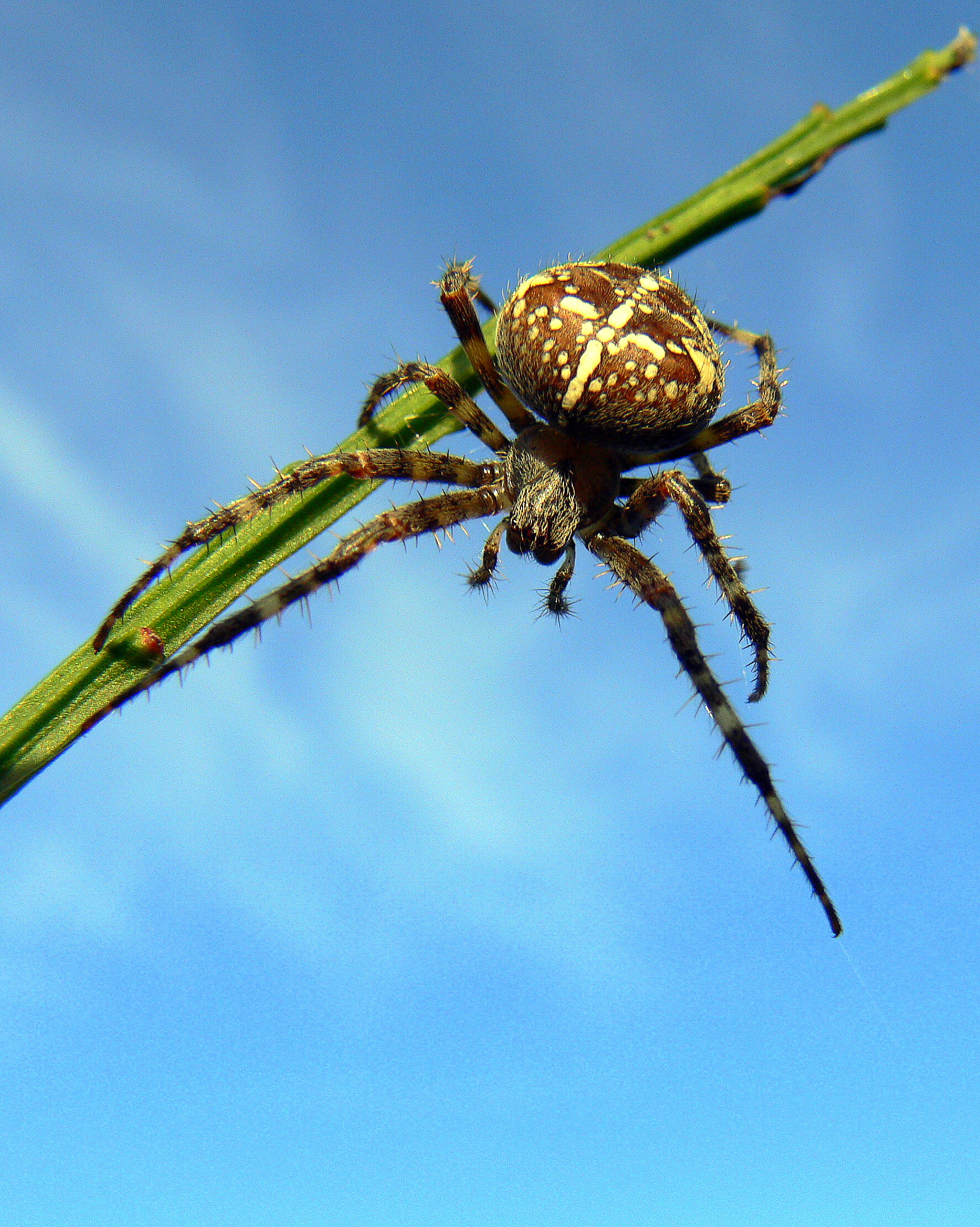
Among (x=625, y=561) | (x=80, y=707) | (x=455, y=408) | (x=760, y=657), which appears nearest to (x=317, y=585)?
(x=455, y=408)

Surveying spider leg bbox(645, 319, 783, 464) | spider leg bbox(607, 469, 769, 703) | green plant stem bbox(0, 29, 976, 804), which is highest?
spider leg bbox(645, 319, 783, 464)

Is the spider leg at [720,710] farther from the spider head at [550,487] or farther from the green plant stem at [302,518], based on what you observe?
the green plant stem at [302,518]

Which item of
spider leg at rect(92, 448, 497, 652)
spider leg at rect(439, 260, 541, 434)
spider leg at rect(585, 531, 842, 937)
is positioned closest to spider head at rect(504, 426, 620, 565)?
spider leg at rect(439, 260, 541, 434)

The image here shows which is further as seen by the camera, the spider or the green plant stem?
the spider

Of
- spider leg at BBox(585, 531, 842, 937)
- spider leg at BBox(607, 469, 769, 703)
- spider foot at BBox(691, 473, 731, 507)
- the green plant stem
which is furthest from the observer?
spider foot at BBox(691, 473, 731, 507)

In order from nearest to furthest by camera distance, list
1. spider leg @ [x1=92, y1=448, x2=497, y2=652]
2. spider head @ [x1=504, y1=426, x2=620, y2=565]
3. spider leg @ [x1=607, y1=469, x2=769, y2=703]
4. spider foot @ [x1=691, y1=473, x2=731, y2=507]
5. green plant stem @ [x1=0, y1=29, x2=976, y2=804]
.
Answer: green plant stem @ [x1=0, y1=29, x2=976, y2=804] → spider leg @ [x1=92, y1=448, x2=497, y2=652] → spider leg @ [x1=607, y1=469, x2=769, y2=703] → spider head @ [x1=504, y1=426, x2=620, y2=565] → spider foot @ [x1=691, y1=473, x2=731, y2=507]

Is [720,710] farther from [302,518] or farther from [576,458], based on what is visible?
[302,518]

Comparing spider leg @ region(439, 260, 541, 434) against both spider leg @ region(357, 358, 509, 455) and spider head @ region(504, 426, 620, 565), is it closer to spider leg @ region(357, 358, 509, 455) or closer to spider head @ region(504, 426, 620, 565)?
spider leg @ region(357, 358, 509, 455)

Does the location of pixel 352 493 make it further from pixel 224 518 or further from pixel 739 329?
pixel 739 329
